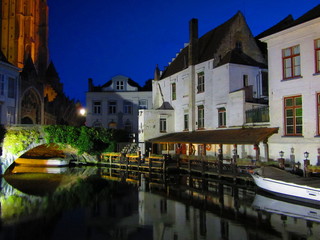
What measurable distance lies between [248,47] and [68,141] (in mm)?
20168

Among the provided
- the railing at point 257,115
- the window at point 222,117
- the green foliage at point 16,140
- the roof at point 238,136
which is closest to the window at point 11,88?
the green foliage at point 16,140

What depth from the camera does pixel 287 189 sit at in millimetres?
14820

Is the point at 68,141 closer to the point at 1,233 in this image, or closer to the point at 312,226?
the point at 1,233

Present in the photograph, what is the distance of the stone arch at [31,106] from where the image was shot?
37.5 meters

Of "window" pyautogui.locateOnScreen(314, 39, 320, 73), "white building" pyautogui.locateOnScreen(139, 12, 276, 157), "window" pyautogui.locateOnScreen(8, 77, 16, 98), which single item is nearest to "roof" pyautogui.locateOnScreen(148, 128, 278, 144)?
"white building" pyautogui.locateOnScreen(139, 12, 276, 157)

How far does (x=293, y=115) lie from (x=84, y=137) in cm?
2163

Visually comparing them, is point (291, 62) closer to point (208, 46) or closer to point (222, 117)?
point (222, 117)

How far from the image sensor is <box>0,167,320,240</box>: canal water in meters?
10.7

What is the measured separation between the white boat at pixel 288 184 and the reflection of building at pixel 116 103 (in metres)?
29.4

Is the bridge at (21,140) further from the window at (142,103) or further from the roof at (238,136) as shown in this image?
the window at (142,103)

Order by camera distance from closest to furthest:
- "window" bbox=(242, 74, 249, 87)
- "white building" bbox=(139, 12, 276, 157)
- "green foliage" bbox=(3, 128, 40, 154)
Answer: "white building" bbox=(139, 12, 276, 157) → "window" bbox=(242, 74, 249, 87) → "green foliage" bbox=(3, 128, 40, 154)

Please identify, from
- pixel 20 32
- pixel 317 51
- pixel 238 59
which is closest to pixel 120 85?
pixel 238 59

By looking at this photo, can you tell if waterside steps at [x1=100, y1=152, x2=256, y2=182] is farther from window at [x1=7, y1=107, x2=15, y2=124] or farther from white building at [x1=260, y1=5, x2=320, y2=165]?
window at [x1=7, y1=107, x2=15, y2=124]

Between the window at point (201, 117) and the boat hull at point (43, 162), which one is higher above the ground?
the window at point (201, 117)
